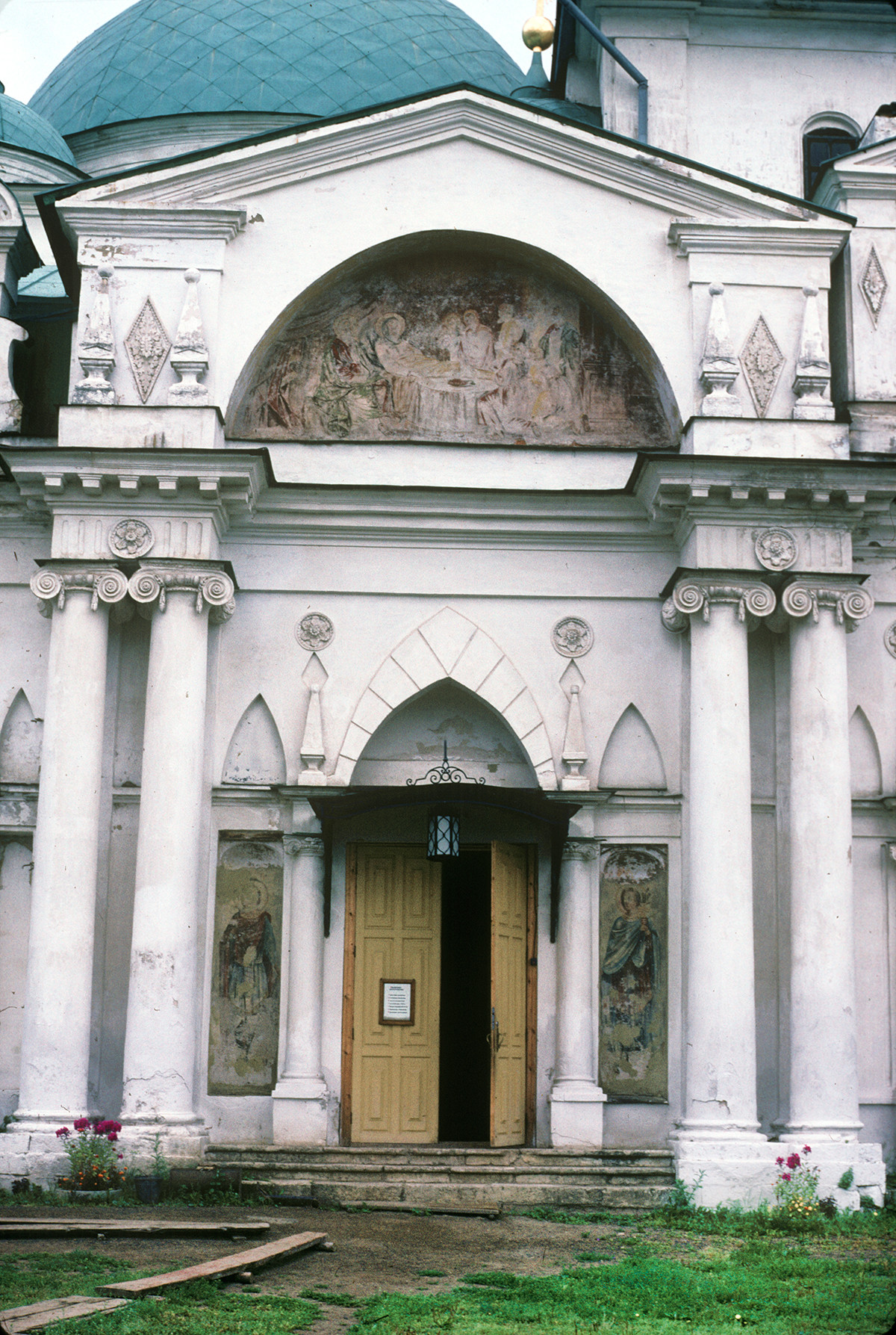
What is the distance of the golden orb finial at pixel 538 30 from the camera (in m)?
23.6

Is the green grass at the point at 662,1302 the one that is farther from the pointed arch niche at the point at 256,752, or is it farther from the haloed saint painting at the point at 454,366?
the haloed saint painting at the point at 454,366

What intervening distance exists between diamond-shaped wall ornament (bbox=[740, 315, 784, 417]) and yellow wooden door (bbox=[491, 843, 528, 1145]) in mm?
5099

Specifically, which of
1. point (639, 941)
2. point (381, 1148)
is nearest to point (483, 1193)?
point (381, 1148)

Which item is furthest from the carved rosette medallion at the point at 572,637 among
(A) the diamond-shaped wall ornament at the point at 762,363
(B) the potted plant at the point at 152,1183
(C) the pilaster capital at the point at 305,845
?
→ (B) the potted plant at the point at 152,1183

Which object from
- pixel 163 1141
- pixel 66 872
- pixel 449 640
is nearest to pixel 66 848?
pixel 66 872

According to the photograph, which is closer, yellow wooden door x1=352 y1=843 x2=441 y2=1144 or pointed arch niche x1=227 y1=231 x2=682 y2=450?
yellow wooden door x1=352 y1=843 x2=441 y2=1144

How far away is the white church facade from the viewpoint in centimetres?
1457

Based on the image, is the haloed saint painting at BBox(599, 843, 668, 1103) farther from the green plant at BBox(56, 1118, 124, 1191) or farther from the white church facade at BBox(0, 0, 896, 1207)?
the green plant at BBox(56, 1118, 124, 1191)

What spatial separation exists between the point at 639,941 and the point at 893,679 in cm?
369

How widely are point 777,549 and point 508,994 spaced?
4.99 m

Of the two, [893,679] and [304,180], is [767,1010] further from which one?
[304,180]

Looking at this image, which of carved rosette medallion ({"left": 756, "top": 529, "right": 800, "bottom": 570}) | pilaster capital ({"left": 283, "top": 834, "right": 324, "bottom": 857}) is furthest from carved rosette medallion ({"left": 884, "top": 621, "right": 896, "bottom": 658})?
pilaster capital ({"left": 283, "top": 834, "right": 324, "bottom": 857})

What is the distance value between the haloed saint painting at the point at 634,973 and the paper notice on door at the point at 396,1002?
187 centimetres

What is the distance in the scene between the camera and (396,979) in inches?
611
